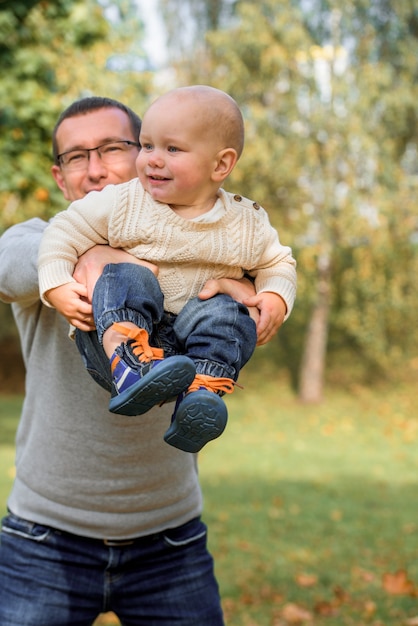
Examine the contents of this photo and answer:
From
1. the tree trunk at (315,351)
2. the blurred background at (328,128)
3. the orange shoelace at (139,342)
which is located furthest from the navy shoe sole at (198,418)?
the tree trunk at (315,351)

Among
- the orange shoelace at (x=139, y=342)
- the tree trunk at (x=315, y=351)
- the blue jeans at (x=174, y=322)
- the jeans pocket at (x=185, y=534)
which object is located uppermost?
the tree trunk at (x=315, y=351)

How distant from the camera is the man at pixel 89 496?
2301mm

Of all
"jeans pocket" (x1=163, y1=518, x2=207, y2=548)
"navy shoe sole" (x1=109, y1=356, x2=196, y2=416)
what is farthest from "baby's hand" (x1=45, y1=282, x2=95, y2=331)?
"jeans pocket" (x1=163, y1=518, x2=207, y2=548)

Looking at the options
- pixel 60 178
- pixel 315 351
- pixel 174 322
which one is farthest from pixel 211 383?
pixel 315 351

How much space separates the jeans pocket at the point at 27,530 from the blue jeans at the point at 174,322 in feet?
1.85

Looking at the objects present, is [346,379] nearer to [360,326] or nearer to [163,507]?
[360,326]

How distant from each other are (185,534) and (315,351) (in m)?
13.0

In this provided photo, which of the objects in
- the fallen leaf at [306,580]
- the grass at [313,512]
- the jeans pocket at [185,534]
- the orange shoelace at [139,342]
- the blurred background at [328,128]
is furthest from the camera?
the blurred background at [328,128]

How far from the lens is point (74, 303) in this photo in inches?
75.0

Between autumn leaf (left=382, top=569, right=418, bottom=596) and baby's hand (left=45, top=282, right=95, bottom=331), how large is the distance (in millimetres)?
4112

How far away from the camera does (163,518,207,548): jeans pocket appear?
240 centimetres

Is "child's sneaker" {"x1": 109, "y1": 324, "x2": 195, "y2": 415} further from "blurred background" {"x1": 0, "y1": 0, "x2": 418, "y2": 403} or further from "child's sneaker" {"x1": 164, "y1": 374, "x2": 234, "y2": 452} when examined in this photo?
"blurred background" {"x1": 0, "y1": 0, "x2": 418, "y2": 403}

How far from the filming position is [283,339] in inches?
686

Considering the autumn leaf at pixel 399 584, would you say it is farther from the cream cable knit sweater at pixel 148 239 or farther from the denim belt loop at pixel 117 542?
the cream cable knit sweater at pixel 148 239
